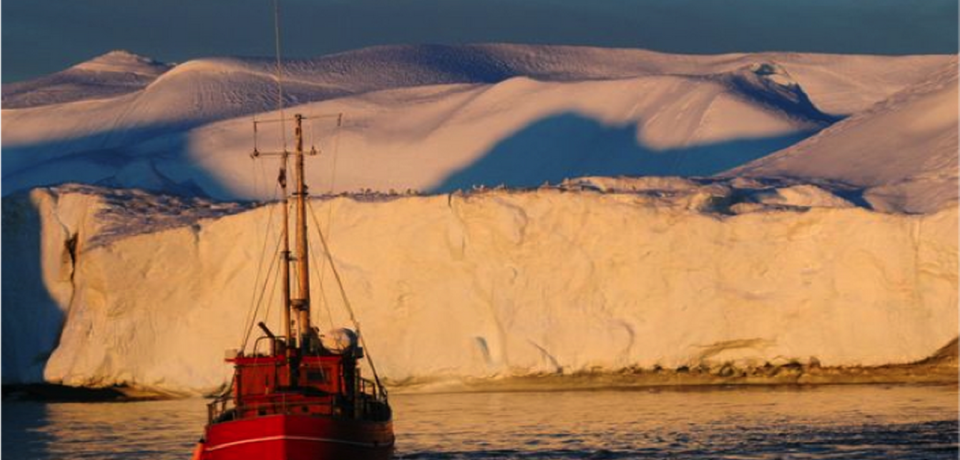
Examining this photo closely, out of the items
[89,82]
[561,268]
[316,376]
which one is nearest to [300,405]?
[316,376]

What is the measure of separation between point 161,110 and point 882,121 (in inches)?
1262

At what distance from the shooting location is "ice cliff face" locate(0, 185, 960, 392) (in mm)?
35344

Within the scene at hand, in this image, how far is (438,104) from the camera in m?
62.3

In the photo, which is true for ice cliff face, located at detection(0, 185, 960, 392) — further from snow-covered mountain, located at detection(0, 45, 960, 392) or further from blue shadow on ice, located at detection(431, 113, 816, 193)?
blue shadow on ice, located at detection(431, 113, 816, 193)

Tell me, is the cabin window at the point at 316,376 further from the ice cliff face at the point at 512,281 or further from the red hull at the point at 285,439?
the ice cliff face at the point at 512,281

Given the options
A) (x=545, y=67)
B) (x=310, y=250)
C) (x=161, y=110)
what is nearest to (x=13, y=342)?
(x=310, y=250)

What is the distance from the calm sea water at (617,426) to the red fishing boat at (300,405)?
1951 millimetres

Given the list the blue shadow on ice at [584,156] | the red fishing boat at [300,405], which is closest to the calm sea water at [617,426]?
the red fishing boat at [300,405]

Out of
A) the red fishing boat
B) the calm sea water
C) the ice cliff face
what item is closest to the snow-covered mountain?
the ice cliff face

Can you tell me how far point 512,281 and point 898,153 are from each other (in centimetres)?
953

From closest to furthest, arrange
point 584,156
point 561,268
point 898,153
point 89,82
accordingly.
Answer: point 561,268, point 898,153, point 584,156, point 89,82

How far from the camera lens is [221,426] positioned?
2433 centimetres

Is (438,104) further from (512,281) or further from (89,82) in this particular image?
(89,82)

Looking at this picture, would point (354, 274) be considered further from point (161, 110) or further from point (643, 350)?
point (161, 110)
